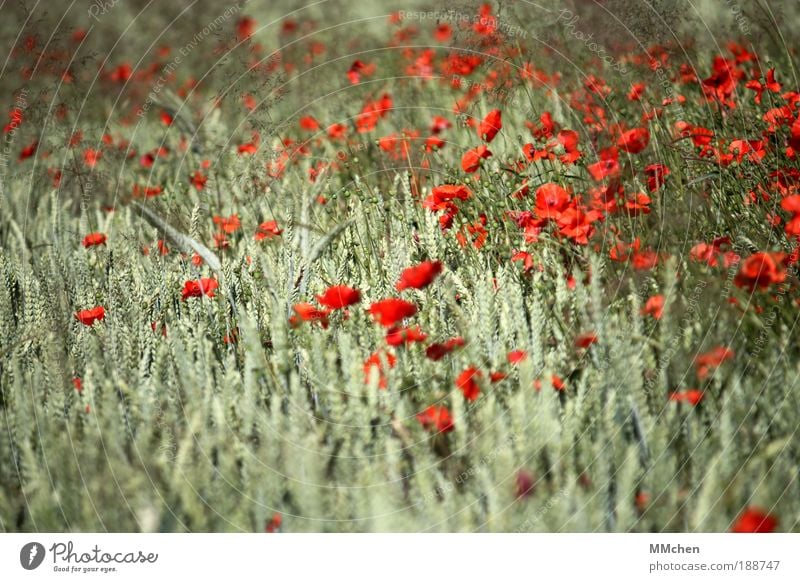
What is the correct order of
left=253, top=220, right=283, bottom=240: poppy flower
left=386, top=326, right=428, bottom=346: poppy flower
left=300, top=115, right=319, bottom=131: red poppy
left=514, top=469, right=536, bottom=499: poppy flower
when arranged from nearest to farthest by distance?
left=514, top=469, right=536, bottom=499: poppy flower < left=386, top=326, right=428, bottom=346: poppy flower < left=253, top=220, right=283, bottom=240: poppy flower < left=300, top=115, right=319, bottom=131: red poppy

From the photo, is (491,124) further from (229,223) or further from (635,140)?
(229,223)

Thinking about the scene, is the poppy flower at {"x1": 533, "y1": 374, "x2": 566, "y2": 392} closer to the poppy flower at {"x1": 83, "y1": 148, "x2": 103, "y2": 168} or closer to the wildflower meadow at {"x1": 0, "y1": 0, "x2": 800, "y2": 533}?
the wildflower meadow at {"x1": 0, "y1": 0, "x2": 800, "y2": 533}

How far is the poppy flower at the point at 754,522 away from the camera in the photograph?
1.48 metres

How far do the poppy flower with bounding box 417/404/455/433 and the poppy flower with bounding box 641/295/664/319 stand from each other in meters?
0.49

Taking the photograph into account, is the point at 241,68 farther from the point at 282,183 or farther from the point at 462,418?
the point at 462,418

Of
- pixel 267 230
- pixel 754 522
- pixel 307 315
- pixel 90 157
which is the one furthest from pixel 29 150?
pixel 754 522

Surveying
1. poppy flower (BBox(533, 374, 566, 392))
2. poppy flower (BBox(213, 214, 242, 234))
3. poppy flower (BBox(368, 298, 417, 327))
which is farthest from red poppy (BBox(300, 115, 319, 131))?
poppy flower (BBox(533, 374, 566, 392))

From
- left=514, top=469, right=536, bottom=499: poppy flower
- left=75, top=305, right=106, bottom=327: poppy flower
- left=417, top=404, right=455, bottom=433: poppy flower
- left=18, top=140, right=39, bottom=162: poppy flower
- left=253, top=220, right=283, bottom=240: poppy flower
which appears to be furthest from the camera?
left=18, top=140, right=39, bottom=162: poppy flower

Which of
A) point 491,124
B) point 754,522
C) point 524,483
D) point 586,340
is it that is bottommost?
point 754,522

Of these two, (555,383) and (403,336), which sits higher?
(403,336)

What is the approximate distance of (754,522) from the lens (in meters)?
1.50

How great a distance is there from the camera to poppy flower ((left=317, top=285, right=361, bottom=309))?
5.82 ft

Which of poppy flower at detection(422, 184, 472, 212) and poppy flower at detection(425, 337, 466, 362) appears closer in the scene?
poppy flower at detection(425, 337, 466, 362)

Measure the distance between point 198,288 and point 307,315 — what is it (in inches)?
13.5
